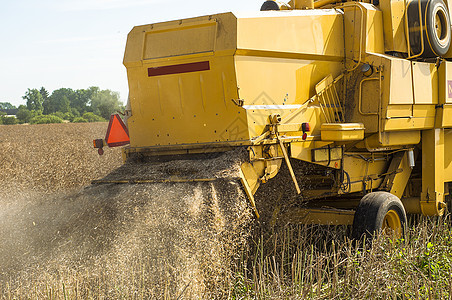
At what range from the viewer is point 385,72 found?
A: 17.9 ft

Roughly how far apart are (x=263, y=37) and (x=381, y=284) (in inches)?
91.4

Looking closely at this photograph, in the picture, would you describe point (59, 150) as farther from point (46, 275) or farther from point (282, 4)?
point (46, 275)

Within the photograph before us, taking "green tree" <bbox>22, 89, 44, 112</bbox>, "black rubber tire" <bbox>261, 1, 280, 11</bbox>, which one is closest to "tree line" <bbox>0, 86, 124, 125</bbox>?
"green tree" <bbox>22, 89, 44, 112</bbox>

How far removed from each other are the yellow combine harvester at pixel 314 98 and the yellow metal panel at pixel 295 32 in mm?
13

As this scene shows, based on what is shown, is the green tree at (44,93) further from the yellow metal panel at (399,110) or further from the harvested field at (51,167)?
the yellow metal panel at (399,110)

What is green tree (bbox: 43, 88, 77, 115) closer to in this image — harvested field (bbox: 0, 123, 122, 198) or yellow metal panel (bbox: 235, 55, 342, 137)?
harvested field (bbox: 0, 123, 122, 198)

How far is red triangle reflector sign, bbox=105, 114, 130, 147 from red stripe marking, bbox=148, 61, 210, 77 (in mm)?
711


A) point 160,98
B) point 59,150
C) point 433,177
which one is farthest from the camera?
point 59,150

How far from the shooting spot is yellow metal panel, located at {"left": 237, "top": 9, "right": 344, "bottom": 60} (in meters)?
4.79

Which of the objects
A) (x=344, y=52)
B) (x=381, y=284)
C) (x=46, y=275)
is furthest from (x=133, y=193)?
(x=344, y=52)

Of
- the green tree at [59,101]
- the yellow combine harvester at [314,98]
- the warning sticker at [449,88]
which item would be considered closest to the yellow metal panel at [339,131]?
the yellow combine harvester at [314,98]

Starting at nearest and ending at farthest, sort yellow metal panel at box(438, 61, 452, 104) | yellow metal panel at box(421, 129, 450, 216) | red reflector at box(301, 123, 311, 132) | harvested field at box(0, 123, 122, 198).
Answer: red reflector at box(301, 123, 311, 132) → yellow metal panel at box(438, 61, 452, 104) → yellow metal panel at box(421, 129, 450, 216) → harvested field at box(0, 123, 122, 198)

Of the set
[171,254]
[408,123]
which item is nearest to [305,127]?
[408,123]

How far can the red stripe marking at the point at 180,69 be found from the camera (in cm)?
485
